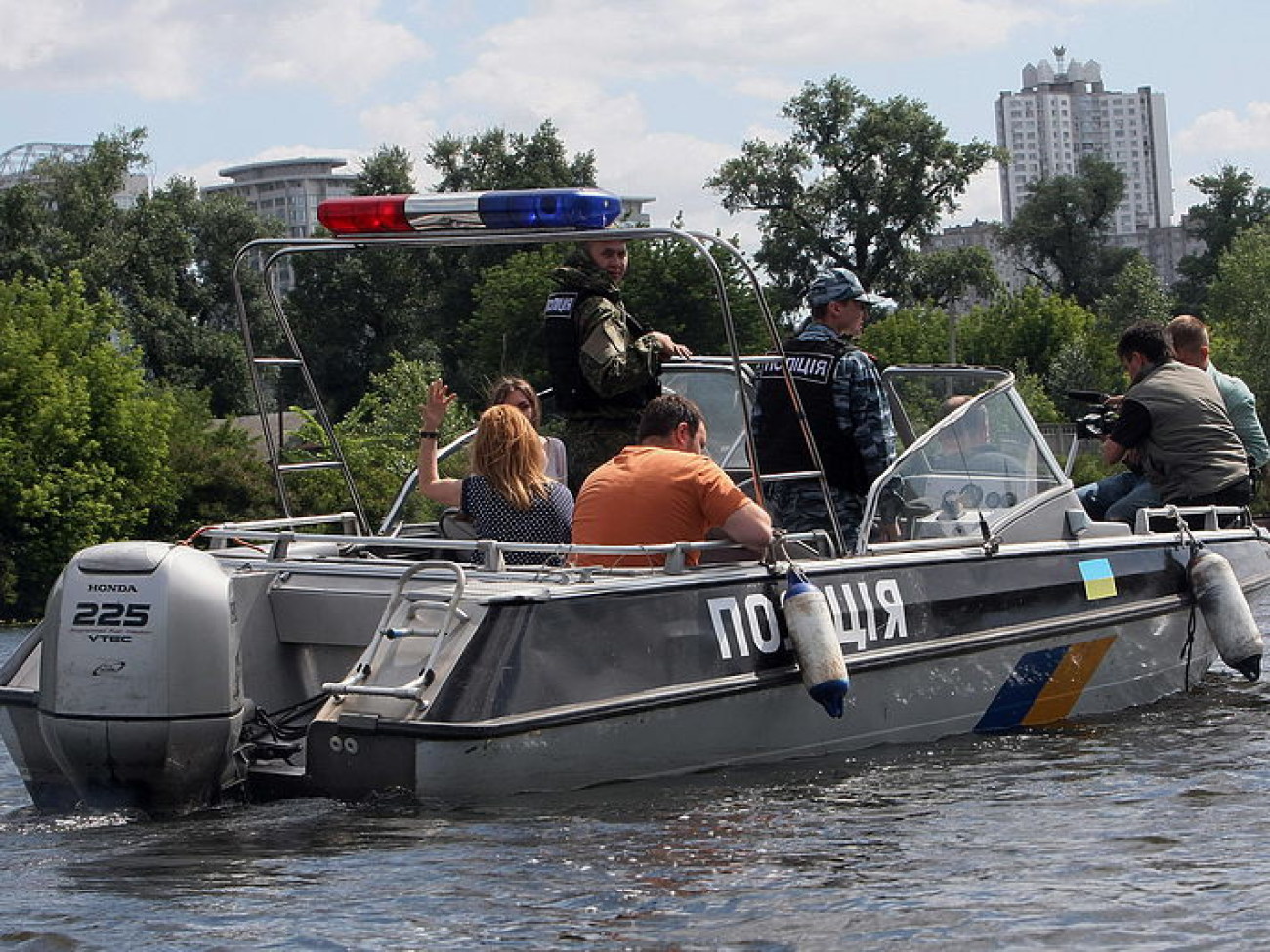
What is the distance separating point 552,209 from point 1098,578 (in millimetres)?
3348

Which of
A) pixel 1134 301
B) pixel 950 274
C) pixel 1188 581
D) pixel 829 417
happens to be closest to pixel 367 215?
pixel 829 417

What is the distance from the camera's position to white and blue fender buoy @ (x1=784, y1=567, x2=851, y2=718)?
7.21 meters

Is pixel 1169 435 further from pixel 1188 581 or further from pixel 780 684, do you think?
pixel 780 684

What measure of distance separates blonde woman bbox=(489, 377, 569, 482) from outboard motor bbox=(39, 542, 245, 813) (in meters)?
2.52

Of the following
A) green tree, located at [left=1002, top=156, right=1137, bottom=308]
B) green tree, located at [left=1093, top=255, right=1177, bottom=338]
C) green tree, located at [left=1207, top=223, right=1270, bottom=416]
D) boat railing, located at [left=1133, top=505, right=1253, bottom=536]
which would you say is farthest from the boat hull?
green tree, located at [left=1002, top=156, right=1137, bottom=308]

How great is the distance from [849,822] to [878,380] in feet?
8.11

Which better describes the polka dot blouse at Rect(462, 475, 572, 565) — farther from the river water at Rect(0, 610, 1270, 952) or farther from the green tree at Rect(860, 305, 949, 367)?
the green tree at Rect(860, 305, 949, 367)

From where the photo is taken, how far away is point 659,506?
741 cm

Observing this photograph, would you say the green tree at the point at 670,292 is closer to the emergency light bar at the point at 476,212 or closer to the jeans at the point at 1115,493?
the jeans at the point at 1115,493

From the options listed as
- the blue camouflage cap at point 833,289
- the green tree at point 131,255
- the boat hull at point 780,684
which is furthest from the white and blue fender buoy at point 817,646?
the green tree at point 131,255

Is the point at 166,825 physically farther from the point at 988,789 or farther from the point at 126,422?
the point at 126,422

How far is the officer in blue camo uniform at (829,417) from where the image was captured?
27.8 ft

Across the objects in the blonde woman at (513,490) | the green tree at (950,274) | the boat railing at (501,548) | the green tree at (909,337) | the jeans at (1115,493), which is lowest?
the jeans at (1115,493)

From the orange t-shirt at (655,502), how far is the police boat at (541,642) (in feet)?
0.41
